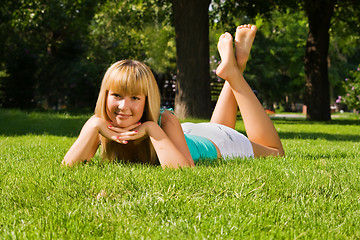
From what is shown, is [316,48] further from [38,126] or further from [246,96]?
[246,96]

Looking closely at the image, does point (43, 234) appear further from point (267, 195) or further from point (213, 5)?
point (213, 5)

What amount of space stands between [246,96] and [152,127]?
1.35 m

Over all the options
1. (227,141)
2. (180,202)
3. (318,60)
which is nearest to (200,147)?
(227,141)

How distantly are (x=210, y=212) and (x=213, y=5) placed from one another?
16167 mm

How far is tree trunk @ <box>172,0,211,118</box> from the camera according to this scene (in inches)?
472

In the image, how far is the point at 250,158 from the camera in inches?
175

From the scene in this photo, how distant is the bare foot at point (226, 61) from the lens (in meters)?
4.41

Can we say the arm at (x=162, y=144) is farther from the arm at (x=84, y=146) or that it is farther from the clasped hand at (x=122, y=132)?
the arm at (x=84, y=146)

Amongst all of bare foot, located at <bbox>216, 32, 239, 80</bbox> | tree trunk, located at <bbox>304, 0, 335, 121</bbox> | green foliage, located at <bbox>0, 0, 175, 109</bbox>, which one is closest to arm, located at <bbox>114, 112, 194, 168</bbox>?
bare foot, located at <bbox>216, 32, 239, 80</bbox>

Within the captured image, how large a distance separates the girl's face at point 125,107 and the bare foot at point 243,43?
4.80 ft

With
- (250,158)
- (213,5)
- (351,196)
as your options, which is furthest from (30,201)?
(213,5)

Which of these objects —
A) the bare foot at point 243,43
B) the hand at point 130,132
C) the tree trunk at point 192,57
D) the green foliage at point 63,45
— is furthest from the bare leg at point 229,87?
the green foliage at point 63,45

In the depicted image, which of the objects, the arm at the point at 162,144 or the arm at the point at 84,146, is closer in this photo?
the arm at the point at 162,144

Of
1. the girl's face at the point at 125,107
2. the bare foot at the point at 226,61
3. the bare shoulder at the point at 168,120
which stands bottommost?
→ the bare shoulder at the point at 168,120
